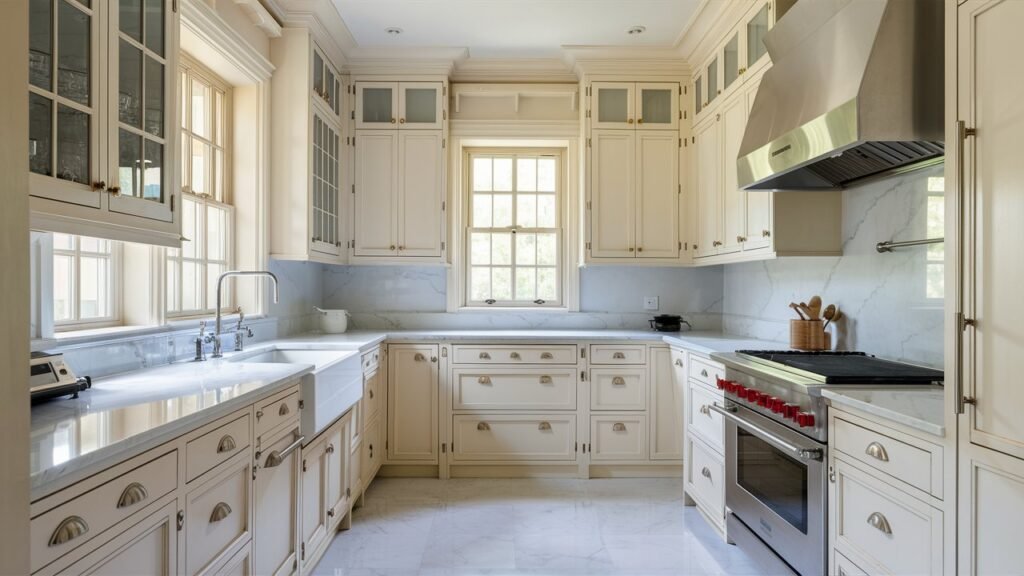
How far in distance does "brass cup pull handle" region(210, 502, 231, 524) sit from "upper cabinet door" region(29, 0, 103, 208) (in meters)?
0.90

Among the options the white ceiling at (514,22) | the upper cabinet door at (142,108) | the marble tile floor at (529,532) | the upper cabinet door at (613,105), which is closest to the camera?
the upper cabinet door at (142,108)

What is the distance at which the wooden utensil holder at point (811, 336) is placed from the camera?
96.5 inches

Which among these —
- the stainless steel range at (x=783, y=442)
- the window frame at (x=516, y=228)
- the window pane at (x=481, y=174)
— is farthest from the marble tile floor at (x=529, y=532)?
the window pane at (x=481, y=174)

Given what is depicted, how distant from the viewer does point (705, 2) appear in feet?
9.48

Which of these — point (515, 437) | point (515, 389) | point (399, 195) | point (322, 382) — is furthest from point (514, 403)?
point (399, 195)

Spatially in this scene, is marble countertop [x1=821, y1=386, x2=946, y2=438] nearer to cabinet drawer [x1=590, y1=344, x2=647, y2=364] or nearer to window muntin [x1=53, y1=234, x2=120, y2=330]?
cabinet drawer [x1=590, y1=344, x2=647, y2=364]

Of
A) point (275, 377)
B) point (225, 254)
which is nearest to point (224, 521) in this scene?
point (275, 377)

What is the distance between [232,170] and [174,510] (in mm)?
2165

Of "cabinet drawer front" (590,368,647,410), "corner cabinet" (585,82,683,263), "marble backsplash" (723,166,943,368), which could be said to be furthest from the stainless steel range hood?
"cabinet drawer front" (590,368,647,410)

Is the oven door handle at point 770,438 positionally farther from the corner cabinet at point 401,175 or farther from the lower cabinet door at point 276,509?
the corner cabinet at point 401,175

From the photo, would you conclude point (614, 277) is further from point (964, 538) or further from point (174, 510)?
point (174, 510)

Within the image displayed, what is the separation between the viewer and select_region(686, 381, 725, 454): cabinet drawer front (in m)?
2.52

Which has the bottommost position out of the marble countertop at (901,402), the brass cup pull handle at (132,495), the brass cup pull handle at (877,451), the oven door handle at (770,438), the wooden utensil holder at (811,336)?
the oven door handle at (770,438)

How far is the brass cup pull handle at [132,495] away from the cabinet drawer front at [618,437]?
8.63 feet
